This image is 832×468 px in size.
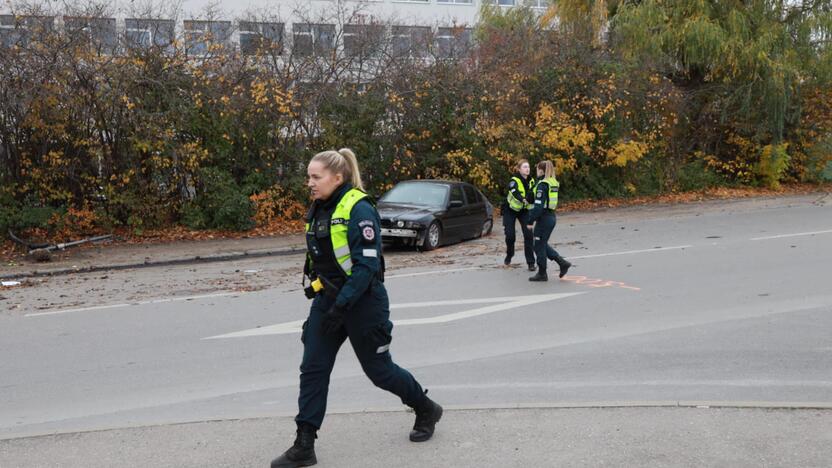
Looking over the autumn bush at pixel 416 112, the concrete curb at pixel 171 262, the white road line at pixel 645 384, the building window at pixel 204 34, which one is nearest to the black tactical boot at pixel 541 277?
the white road line at pixel 645 384

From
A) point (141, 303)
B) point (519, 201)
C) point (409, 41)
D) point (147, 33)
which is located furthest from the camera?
point (409, 41)

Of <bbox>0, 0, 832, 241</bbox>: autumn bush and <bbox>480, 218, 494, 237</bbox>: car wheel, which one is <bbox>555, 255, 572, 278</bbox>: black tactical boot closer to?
<bbox>480, 218, 494, 237</bbox>: car wheel

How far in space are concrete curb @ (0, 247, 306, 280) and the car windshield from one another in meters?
2.12

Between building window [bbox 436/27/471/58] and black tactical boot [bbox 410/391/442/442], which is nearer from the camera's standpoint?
black tactical boot [bbox 410/391/442/442]

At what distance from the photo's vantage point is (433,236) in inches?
654

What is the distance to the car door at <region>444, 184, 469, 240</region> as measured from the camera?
56.1 feet

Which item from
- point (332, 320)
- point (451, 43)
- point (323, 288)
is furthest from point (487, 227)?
point (332, 320)

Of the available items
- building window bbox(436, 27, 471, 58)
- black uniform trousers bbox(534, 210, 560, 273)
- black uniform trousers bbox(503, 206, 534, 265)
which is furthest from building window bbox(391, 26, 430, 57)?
black uniform trousers bbox(534, 210, 560, 273)

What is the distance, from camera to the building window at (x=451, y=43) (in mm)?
22844

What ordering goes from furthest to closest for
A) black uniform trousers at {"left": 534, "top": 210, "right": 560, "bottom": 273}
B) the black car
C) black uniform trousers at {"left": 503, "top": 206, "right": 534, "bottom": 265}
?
the black car, black uniform trousers at {"left": 503, "top": 206, "right": 534, "bottom": 265}, black uniform trousers at {"left": 534, "top": 210, "right": 560, "bottom": 273}

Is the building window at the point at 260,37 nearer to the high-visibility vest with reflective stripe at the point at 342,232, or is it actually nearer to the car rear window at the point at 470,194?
the car rear window at the point at 470,194

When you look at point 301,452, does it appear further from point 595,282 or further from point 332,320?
point 595,282

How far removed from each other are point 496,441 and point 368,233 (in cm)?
144

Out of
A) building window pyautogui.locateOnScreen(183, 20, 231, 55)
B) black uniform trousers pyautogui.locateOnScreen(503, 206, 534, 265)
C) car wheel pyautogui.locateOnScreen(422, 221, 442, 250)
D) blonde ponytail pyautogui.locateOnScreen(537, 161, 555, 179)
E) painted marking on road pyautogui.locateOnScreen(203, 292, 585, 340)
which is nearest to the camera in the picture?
painted marking on road pyautogui.locateOnScreen(203, 292, 585, 340)
